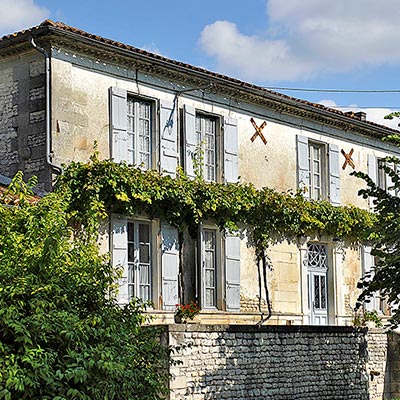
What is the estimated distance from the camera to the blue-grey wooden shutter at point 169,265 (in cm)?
1695

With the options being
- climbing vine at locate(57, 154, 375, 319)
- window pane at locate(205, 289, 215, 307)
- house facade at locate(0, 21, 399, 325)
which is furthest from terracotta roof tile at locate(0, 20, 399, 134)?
window pane at locate(205, 289, 215, 307)

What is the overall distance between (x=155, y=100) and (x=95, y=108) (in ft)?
5.02

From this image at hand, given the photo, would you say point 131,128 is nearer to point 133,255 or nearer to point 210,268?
point 133,255

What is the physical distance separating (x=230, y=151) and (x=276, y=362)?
15.2ft

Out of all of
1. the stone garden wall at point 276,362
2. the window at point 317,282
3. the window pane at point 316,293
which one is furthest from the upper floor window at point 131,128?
the window pane at point 316,293

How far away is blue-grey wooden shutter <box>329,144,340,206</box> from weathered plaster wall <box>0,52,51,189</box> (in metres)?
8.00

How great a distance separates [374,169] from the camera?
75.5ft

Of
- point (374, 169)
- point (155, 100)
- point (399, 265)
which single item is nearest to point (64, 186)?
point (155, 100)

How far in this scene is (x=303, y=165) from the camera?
20609 millimetres

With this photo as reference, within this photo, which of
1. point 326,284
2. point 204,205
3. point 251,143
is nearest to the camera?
point 204,205

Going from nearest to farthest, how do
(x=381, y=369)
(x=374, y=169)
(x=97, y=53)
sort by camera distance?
(x=97, y=53) → (x=381, y=369) → (x=374, y=169)

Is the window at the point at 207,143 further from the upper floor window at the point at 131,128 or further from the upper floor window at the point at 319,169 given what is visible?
the upper floor window at the point at 319,169

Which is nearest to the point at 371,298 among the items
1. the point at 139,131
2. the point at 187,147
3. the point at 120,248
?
the point at 187,147

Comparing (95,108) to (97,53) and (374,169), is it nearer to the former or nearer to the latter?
(97,53)
